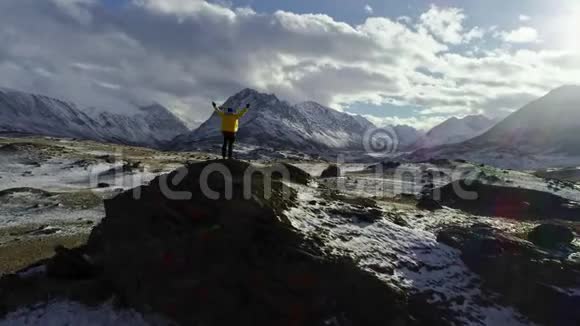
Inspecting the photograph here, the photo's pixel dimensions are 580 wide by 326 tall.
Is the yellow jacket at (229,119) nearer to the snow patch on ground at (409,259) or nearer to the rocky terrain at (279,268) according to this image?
the rocky terrain at (279,268)

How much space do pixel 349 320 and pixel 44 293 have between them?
12950mm

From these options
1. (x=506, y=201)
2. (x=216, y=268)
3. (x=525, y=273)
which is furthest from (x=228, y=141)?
(x=506, y=201)

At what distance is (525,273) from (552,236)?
568cm

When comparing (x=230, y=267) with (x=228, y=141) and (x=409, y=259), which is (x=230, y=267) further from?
(x=228, y=141)

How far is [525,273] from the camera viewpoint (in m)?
19.3

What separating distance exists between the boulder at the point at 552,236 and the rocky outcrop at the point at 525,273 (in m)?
1.95

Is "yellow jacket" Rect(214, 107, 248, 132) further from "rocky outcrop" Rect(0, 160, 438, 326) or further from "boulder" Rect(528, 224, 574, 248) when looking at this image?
"boulder" Rect(528, 224, 574, 248)

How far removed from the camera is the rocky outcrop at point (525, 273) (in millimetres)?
17953

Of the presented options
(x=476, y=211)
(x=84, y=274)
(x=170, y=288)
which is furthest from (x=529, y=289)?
(x=476, y=211)

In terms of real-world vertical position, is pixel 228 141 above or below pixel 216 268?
above

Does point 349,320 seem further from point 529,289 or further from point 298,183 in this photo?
point 298,183

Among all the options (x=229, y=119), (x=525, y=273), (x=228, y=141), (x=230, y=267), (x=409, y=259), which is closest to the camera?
(x=230, y=267)

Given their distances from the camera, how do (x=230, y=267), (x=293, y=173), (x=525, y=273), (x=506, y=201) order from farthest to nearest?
(x=506, y=201)
(x=293, y=173)
(x=525, y=273)
(x=230, y=267)

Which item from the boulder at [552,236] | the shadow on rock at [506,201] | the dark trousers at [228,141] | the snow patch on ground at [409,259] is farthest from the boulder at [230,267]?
the shadow on rock at [506,201]
